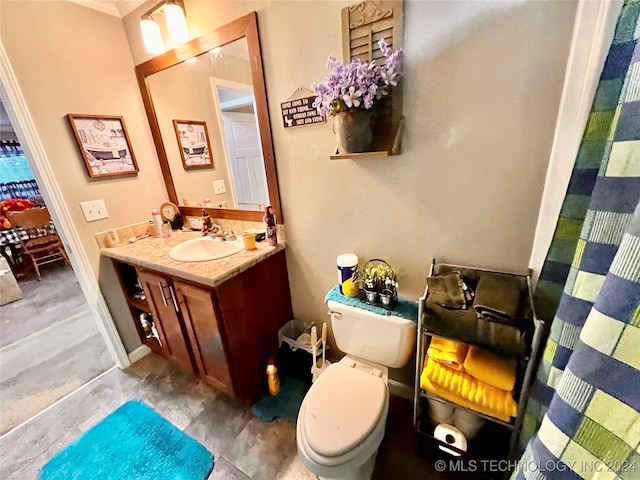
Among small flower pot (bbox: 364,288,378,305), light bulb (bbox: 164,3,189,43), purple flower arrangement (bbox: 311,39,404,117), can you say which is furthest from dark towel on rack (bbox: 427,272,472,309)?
light bulb (bbox: 164,3,189,43)

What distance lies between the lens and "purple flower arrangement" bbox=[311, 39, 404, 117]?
0.92m

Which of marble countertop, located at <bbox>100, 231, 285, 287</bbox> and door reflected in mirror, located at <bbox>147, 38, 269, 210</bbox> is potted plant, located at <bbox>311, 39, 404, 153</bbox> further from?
marble countertop, located at <bbox>100, 231, 285, 287</bbox>

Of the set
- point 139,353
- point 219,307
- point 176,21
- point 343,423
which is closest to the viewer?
point 343,423

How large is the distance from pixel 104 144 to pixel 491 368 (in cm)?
234

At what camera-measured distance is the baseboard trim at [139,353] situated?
1898 mm

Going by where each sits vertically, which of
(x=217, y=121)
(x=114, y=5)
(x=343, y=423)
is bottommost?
(x=343, y=423)

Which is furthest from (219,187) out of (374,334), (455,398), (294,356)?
(455,398)

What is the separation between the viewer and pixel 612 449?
1.45 ft

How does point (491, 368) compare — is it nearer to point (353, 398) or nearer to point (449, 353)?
point (449, 353)

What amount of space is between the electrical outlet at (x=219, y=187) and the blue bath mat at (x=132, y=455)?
1.38 metres

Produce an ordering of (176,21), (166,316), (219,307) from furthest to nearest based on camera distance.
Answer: (166,316) < (176,21) < (219,307)

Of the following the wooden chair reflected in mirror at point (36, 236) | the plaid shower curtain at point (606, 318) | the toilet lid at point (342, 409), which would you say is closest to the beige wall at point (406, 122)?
the plaid shower curtain at point (606, 318)

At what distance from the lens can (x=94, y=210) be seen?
1.62 meters

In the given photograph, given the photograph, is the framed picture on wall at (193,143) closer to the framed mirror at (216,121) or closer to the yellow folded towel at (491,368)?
the framed mirror at (216,121)
